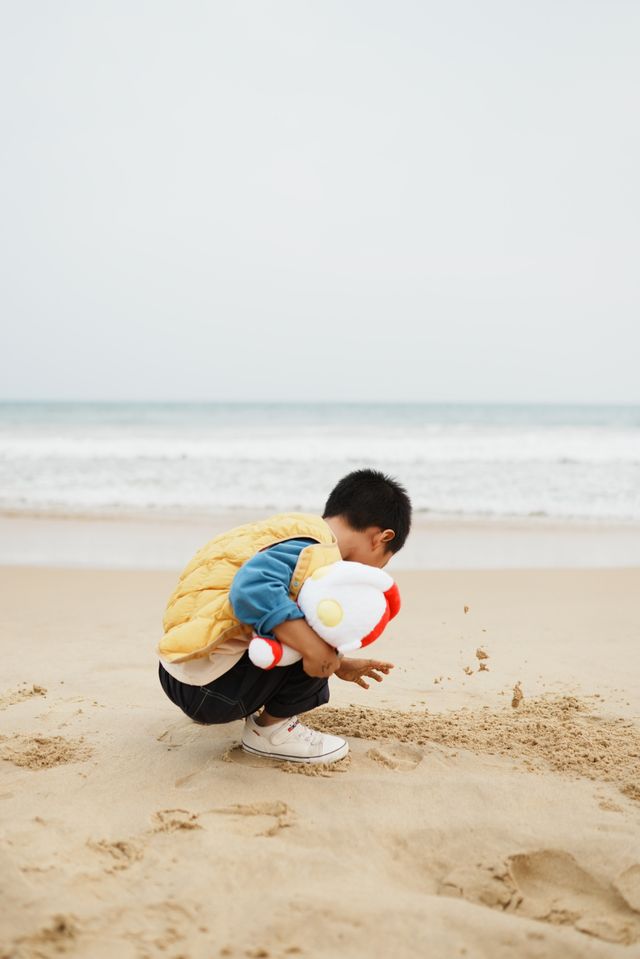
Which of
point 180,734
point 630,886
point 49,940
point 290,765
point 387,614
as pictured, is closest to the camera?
point 49,940

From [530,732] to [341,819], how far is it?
101 cm

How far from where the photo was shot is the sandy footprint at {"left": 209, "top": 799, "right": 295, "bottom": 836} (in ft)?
6.68

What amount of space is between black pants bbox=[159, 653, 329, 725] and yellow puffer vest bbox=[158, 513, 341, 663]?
14cm

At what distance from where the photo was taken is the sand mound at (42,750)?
2508 millimetres

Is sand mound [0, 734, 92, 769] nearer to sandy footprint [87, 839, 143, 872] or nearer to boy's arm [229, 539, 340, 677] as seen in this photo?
sandy footprint [87, 839, 143, 872]

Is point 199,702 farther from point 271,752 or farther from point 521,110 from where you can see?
point 521,110

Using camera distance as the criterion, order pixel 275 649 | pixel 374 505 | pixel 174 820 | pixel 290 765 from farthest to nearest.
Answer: pixel 374 505, pixel 290 765, pixel 275 649, pixel 174 820

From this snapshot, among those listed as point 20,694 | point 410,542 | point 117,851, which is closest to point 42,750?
point 20,694

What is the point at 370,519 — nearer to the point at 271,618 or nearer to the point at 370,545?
the point at 370,545

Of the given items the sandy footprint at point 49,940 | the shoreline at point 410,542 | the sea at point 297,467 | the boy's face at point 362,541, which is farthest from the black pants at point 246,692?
the sea at point 297,467

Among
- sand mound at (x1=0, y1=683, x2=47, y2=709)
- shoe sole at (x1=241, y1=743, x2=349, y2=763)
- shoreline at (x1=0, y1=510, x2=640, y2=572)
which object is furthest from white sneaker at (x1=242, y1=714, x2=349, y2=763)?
shoreline at (x1=0, y1=510, x2=640, y2=572)

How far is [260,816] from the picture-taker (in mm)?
2123

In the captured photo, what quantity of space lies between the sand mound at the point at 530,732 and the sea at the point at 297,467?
662 cm

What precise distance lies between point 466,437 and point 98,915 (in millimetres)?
21156
